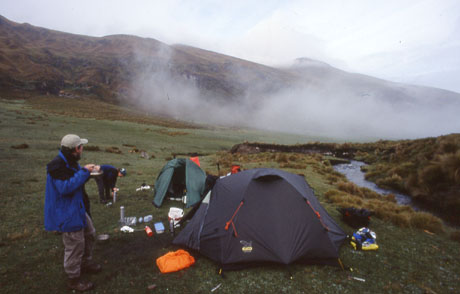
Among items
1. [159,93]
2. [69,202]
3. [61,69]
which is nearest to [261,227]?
[69,202]

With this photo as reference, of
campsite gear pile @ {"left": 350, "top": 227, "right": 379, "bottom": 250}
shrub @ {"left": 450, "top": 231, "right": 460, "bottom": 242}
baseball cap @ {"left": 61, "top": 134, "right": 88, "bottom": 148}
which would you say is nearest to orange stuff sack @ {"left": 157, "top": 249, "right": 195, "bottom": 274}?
baseball cap @ {"left": 61, "top": 134, "right": 88, "bottom": 148}

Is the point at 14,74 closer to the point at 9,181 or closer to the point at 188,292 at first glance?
the point at 9,181

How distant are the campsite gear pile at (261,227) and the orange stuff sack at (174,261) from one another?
1.42 feet

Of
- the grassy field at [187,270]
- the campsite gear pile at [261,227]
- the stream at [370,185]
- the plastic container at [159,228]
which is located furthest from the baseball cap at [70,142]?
the stream at [370,185]

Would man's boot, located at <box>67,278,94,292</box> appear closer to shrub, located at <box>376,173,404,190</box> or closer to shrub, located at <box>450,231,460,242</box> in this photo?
shrub, located at <box>450,231,460,242</box>

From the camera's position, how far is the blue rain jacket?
14.2 feet

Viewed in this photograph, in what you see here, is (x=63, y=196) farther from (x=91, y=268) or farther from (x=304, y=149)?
(x=304, y=149)

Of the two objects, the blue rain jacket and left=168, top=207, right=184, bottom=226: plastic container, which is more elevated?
the blue rain jacket

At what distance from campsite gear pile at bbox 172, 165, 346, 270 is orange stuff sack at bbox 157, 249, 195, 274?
43cm

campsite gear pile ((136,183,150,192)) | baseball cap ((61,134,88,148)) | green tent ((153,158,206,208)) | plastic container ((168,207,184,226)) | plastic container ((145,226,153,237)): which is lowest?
campsite gear pile ((136,183,150,192))

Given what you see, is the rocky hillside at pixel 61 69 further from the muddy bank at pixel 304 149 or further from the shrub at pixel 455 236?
the shrub at pixel 455 236

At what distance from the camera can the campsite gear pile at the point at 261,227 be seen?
609 centimetres

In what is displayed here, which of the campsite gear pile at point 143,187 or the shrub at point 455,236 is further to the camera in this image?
the campsite gear pile at point 143,187

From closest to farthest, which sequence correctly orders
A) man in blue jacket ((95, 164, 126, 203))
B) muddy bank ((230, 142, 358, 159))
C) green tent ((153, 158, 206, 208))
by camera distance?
man in blue jacket ((95, 164, 126, 203))
green tent ((153, 158, 206, 208))
muddy bank ((230, 142, 358, 159))
